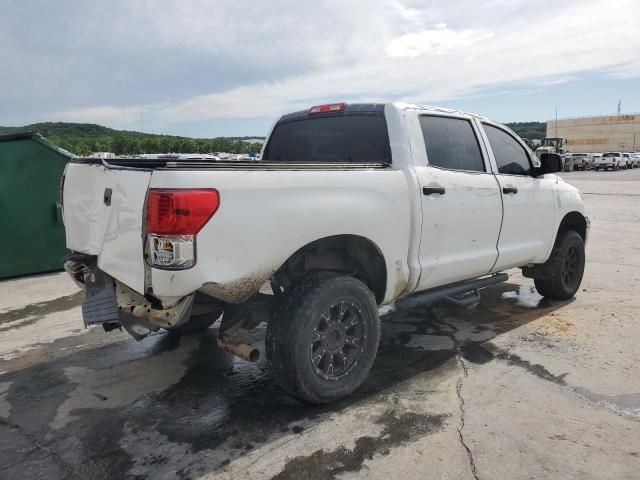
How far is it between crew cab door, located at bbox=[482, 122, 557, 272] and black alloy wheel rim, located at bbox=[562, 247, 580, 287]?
49 cm

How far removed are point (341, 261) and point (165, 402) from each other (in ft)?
5.07

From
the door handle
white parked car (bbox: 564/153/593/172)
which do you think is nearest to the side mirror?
the door handle

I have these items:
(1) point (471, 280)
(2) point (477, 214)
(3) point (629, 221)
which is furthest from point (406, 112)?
(3) point (629, 221)

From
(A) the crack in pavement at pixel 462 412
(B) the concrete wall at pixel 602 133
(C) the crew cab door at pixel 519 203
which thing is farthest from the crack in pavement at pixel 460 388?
(B) the concrete wall at pixel 602 133

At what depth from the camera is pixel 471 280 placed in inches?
190

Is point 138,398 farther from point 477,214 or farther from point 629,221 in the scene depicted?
point 629,221

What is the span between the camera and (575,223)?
5867 millimetres

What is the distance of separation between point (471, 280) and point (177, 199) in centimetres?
308

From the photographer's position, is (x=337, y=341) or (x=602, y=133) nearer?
(x=337, y=341)

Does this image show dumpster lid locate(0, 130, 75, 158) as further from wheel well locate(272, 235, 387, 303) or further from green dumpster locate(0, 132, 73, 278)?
wheel well locate(272, 235, 387, 303)

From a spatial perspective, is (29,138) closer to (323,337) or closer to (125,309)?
(125,309)

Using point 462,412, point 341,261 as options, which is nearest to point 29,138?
point 341,261

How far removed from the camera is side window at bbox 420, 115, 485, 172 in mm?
4141

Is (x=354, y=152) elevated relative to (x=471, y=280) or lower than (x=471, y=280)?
elevated
